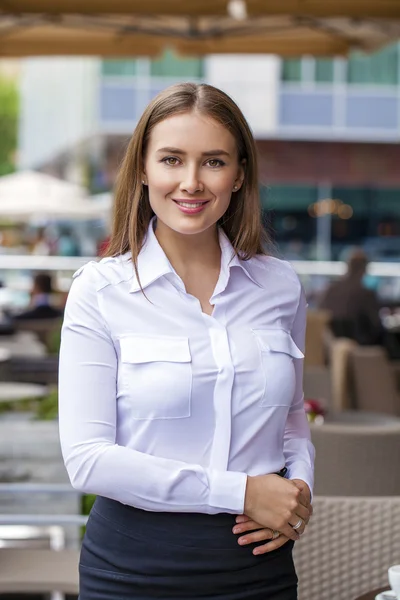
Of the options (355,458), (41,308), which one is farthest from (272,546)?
(41,308)

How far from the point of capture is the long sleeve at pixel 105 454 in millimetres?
1896

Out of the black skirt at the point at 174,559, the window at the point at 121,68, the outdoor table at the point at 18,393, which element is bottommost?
the outdoor table at the point at 18,393

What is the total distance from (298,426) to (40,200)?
1256 cm

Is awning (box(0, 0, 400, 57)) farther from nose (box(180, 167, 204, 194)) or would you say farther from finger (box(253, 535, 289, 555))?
finger (box(253, 535, 289, 555))

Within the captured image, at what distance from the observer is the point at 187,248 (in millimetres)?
2121

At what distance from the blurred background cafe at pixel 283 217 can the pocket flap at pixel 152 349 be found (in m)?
0.45

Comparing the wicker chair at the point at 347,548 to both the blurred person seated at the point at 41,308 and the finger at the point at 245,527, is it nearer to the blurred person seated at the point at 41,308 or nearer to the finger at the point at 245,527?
the finger at the point at 245,527

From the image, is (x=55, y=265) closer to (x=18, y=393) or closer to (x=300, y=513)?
(x=18, y=393)

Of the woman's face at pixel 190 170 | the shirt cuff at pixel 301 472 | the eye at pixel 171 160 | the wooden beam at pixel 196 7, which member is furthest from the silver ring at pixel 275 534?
the wooden beam at pixel 196 7

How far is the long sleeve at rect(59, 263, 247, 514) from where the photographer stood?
190 cm

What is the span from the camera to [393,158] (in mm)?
19656

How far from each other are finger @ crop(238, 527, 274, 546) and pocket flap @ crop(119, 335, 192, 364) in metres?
0.31

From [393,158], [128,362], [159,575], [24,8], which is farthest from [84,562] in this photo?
[393,158]

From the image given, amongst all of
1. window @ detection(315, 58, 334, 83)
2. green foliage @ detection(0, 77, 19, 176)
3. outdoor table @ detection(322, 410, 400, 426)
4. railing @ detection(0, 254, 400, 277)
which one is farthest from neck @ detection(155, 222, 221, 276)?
green foliage @ detection(0, 77, 19, 176)
